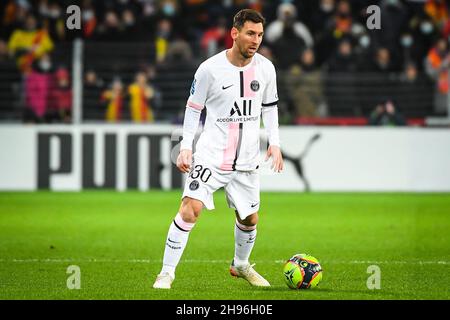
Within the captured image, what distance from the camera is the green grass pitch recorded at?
27.3 feet

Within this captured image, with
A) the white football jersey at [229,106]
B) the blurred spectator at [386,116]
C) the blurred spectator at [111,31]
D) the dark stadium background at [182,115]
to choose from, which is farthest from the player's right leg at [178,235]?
the blurred spectator at [111,31]

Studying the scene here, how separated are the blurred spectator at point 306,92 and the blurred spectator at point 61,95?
3.86m

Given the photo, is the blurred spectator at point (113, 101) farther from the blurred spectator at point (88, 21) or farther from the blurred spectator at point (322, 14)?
the blurred spectator at point (322, 14)

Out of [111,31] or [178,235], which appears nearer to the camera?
[178,235]

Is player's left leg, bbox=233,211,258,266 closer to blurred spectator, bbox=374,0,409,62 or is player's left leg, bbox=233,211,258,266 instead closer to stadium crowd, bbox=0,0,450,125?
stadium crowd, bbox=0,0,450,125

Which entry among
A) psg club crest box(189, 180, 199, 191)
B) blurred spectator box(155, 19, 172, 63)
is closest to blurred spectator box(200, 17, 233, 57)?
blurred spectator box(155, 19, 172, 63)

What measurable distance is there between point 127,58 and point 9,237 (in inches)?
294

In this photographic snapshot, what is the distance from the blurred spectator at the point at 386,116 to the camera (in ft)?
61.0

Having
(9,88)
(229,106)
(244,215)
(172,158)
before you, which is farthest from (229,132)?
(9,88)

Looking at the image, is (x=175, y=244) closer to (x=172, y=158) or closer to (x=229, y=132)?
(x=229, y=132)

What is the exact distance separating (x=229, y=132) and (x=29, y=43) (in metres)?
12.9

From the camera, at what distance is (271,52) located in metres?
19.8
